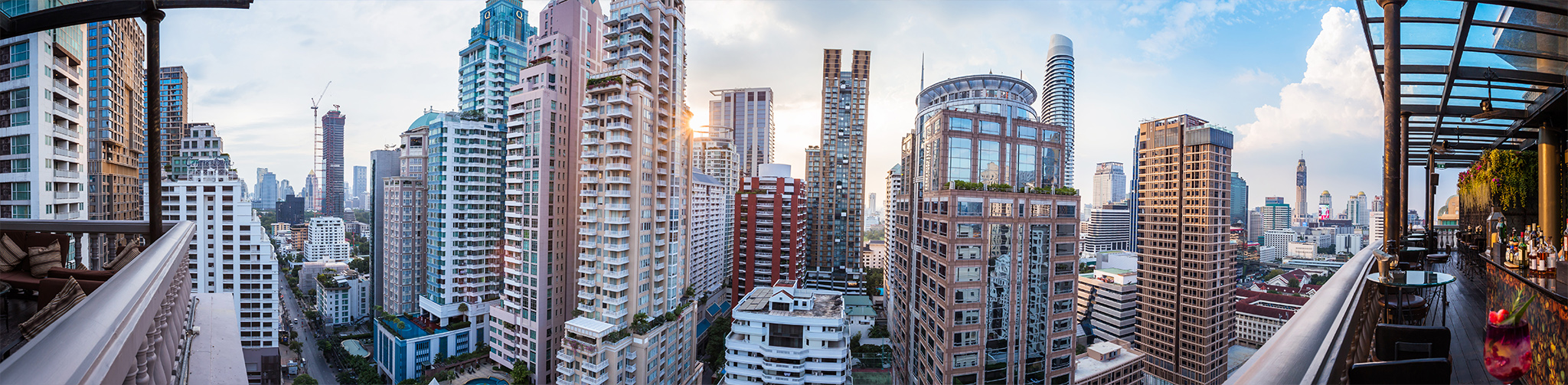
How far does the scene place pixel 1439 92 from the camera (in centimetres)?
545

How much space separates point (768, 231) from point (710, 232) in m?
3.65

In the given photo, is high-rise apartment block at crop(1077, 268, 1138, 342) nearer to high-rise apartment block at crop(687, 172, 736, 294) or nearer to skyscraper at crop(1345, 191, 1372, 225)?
high-rise apartment block at crop(687, 172, 736, 294)

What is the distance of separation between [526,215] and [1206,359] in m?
28.3

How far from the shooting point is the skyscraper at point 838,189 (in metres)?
34.2

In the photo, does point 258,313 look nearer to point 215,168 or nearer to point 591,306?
point 215,168

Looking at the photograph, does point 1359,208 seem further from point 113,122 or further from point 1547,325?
point 113,122

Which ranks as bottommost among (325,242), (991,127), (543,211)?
(325,242)

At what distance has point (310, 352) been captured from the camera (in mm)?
24156

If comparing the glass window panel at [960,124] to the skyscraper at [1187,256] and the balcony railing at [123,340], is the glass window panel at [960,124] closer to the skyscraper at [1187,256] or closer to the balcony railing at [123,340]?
the balcony railing at [123,340]

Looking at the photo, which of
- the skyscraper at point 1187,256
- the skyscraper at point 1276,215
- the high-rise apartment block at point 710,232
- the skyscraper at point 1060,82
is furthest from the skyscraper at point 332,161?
the skyscraper at point 1276,215

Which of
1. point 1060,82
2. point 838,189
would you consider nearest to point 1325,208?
point 1060,82

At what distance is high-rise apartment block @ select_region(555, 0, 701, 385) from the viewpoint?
1423 cm

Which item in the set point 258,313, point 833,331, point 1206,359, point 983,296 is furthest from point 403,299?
point 1206,359

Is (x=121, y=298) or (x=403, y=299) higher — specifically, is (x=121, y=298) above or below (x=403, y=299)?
above
